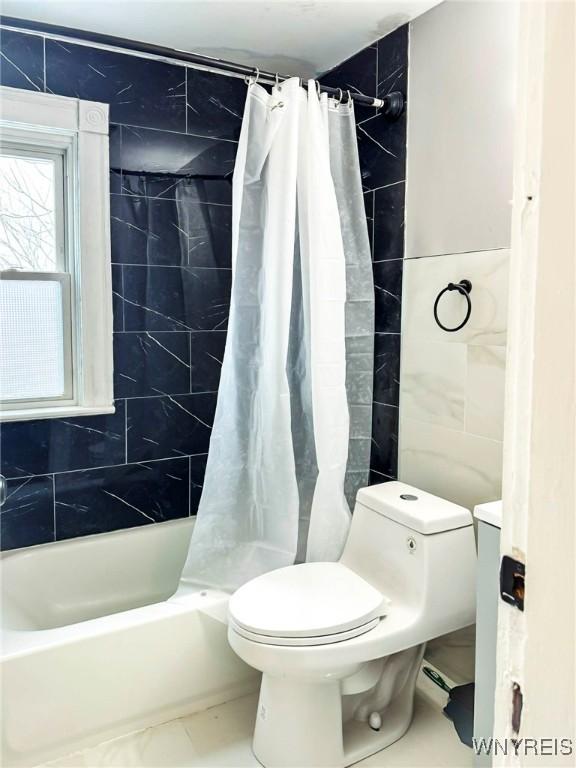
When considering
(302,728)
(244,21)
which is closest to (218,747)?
(302,728)

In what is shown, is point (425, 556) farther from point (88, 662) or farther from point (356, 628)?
point (88, 662)

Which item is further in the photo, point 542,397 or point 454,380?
point 454,380

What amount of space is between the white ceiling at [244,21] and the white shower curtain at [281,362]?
0.32 m

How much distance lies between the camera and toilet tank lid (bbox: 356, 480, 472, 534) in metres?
1.76

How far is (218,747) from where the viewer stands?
180cm

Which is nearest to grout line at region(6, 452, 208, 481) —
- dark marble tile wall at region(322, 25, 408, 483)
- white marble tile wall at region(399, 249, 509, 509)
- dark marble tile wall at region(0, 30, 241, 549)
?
dark marble tile wall at region(0, 30, 241, 549)

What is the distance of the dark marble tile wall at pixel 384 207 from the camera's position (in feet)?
7.19

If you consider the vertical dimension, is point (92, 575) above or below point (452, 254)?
below

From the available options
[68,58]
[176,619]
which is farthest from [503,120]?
[176,619]

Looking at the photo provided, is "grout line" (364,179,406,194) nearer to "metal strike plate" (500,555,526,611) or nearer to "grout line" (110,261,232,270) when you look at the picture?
"grout line" (110,261,232,270)

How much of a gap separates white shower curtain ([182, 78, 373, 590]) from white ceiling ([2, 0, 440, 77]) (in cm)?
32

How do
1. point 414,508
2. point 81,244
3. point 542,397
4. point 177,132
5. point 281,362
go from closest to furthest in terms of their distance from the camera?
1. point 542,397
2. point 414,508
3. point 281,362
4. point 81,244
5. point 177,132

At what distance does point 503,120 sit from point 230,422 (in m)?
1.30

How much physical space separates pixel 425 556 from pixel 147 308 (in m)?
1.47
